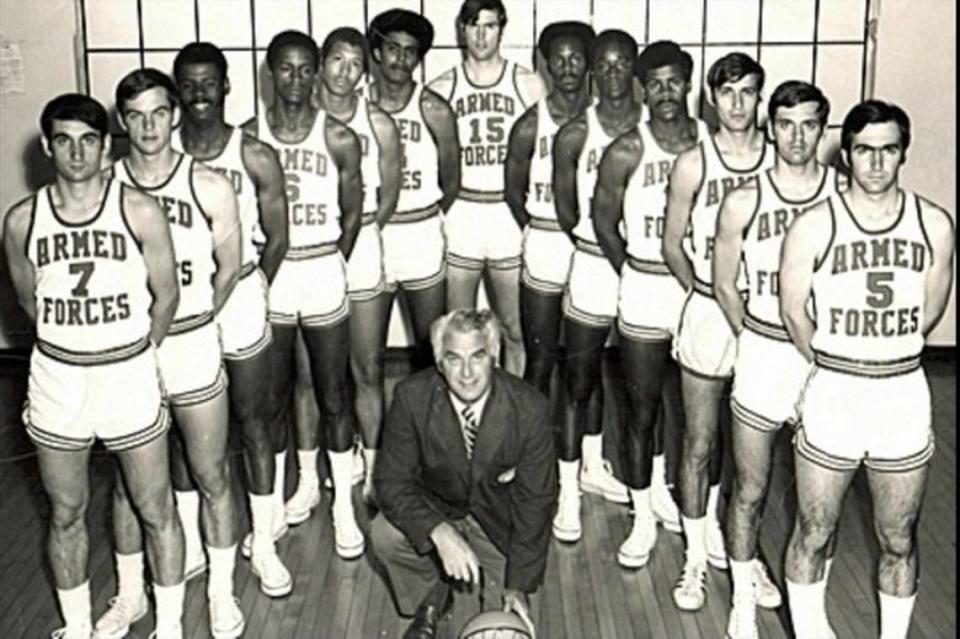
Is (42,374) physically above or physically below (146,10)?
below

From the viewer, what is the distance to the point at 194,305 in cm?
432

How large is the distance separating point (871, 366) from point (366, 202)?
208cm

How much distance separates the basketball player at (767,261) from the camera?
409 cm

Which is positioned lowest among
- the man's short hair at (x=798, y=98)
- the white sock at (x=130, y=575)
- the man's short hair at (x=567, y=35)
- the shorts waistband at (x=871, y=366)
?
the white sock at (x=130, y=575)

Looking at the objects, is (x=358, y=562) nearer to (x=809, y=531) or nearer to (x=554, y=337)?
(x=554, y=337)

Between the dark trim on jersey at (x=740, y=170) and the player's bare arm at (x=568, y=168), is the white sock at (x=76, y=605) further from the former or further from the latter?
the dark trim on jersey at (x=740, y=170)

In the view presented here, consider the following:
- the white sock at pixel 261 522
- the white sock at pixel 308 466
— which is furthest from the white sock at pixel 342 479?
the white sock at pixel 261 522

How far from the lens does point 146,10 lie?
7.29 m

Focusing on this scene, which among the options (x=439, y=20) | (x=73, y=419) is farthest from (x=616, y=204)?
(x=439, y=20)

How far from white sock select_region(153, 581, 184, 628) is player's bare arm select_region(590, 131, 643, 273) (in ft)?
5.88

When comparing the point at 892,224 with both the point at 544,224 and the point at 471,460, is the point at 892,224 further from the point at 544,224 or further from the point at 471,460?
the point at 544,224

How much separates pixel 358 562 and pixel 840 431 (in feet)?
6.27

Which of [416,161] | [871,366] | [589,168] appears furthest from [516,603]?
[416,161]

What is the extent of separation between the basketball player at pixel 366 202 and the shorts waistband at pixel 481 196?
0.40 m
